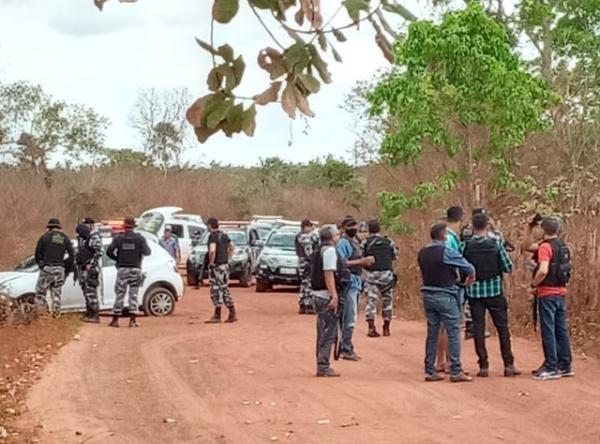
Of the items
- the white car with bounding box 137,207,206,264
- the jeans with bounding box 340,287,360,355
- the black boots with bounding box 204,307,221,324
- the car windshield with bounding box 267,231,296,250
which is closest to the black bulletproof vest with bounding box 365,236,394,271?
the jeans with bounding box 340,287,360,355

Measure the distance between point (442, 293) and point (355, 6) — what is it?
875 centimetres

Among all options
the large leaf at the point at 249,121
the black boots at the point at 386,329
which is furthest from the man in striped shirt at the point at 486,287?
the large leaf at the point at 249,121

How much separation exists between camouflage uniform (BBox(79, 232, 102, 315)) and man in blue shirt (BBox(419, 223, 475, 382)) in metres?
8.42

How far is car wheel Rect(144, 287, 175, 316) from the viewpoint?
2144cm

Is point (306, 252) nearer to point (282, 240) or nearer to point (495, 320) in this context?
point (282, 240)

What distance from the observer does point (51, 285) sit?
64.0 ft

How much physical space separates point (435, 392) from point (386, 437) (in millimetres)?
2395

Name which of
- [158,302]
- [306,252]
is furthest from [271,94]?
[158,302]

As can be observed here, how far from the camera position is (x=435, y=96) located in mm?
20578

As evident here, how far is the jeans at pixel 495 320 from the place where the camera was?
13.0 m

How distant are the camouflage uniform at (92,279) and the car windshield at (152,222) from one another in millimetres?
14257

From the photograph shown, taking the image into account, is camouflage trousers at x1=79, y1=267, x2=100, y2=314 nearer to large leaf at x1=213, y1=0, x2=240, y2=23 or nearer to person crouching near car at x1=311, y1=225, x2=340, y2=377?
person crouching near car at x1=311, y1=225, x2=340, y2=377

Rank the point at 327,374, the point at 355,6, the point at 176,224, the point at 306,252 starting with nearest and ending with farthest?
1. the point at 355,6
2. the point at 327,374
3. the point at 306,252
4. the point at 176,224

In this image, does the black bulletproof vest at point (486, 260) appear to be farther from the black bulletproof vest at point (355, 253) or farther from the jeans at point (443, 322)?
the black bulletproof vest at point (355, 253)
